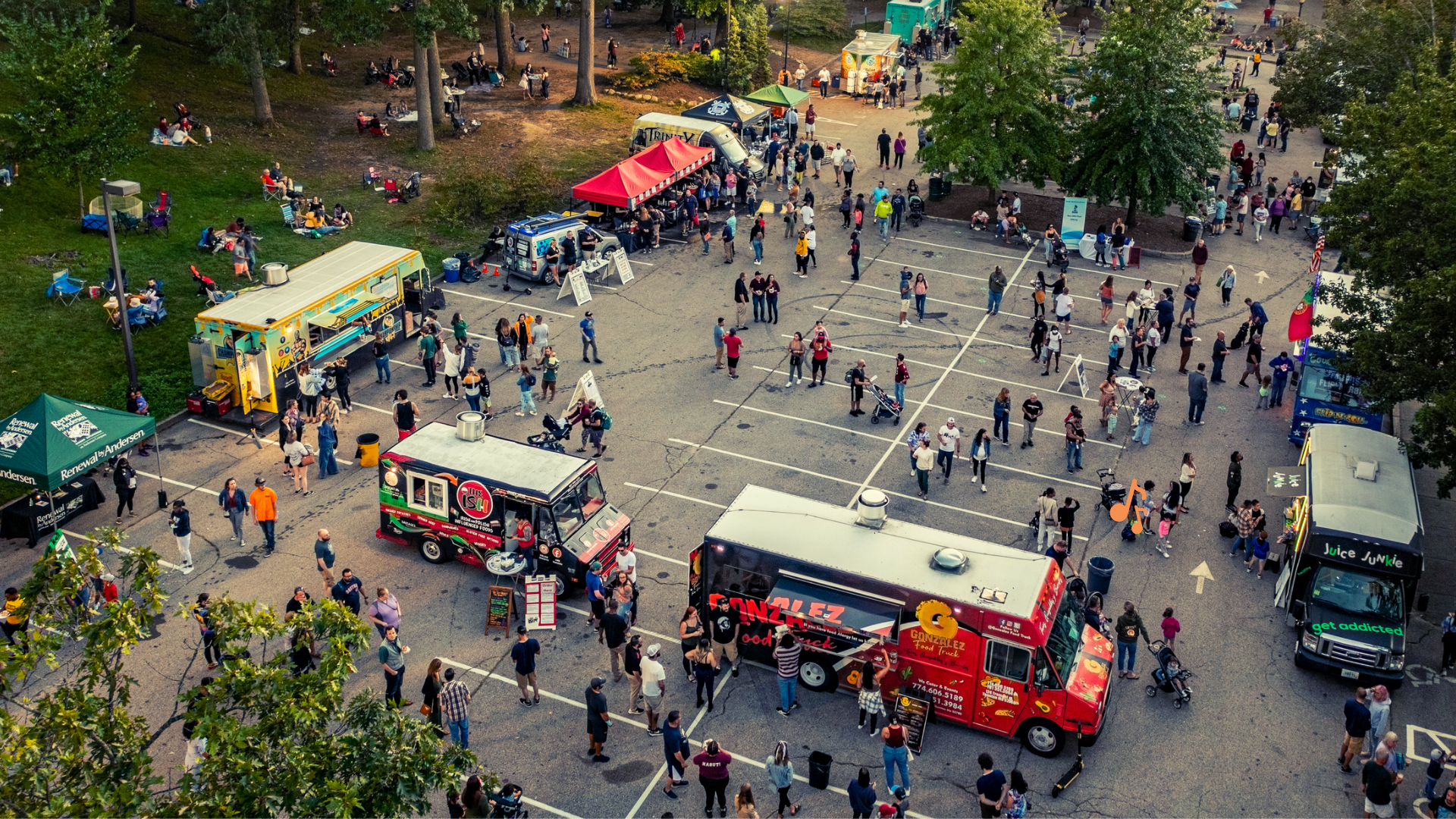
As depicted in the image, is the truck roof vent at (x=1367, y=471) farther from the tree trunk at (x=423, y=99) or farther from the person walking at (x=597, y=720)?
the tree trunk at (x=423, y=99)

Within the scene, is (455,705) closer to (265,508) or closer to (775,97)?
(265,508)

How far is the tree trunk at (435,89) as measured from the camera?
4566 centimetres

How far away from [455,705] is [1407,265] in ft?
67.8

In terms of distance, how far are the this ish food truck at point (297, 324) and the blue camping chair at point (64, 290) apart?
17.5 ft

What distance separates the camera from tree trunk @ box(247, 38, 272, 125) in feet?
142

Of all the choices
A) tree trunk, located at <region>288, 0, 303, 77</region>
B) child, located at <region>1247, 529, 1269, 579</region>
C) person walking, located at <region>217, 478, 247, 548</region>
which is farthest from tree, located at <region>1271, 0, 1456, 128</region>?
tree trunk, located at <region>288, 0, 303, 77</region>

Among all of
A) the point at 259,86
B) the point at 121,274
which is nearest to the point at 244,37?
the point at 259,86

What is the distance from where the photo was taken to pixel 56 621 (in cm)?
1244

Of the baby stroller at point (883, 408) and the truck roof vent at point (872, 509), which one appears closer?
the truck roof vent at point (872, 509)

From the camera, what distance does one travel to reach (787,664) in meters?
19.8

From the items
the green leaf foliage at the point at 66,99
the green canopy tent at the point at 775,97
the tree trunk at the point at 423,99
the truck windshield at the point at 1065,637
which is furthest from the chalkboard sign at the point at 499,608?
the green canopy tent at the point at 775,97

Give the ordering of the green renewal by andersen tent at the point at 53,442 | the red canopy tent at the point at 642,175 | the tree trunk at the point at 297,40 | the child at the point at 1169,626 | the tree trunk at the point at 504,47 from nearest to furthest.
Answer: the child at the point at 1169,626 → the green renewal by andersen tent at the point at 53,442 → the red canopy tent at the point at 642,175 → the tree trunk at the point at 297,40 → the tree trunk at the point at 504,47

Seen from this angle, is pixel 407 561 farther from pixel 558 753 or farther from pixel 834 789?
pixel 834 789

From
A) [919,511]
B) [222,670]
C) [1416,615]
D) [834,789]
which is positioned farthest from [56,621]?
[1416,615]
